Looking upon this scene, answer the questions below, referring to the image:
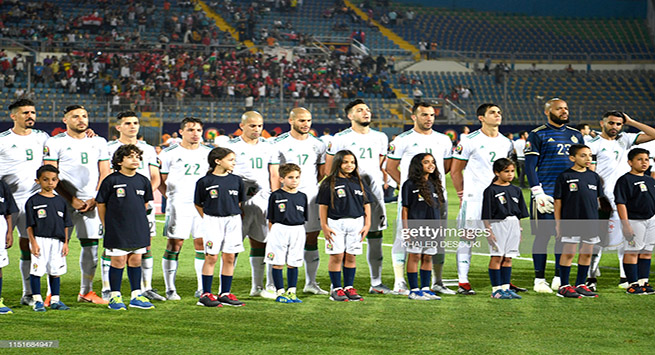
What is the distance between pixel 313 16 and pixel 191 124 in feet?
117

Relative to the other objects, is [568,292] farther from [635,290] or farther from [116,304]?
[116,304]

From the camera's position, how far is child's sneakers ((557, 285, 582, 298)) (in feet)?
26.8

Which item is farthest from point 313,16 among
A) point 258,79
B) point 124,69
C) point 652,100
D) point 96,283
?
point 96,283

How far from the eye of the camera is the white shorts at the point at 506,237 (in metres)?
8.09

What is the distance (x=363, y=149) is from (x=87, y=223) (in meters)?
3.12

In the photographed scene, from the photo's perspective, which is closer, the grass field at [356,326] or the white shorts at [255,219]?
the grass field at [356,326]

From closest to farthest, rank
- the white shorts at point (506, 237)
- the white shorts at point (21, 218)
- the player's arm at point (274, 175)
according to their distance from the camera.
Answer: the white shorts at point (21, 218)
the white shorts at point (506, 237)
the player's arm at point (274, 175)

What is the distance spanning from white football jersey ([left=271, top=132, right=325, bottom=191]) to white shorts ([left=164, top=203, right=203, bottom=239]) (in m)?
1.06

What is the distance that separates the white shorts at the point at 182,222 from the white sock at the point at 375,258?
192cm

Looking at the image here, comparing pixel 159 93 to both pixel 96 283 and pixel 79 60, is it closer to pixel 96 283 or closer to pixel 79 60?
pixel 79 60

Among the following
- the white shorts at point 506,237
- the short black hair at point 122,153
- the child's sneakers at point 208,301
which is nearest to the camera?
the short black hair at point 122,153

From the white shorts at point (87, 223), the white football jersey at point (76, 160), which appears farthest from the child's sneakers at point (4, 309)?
the white football jersey at point (76, 160)

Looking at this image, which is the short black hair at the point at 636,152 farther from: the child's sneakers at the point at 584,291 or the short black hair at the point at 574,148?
the child's sneakers at the point at 584,291

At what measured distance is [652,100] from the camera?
37.8 m
